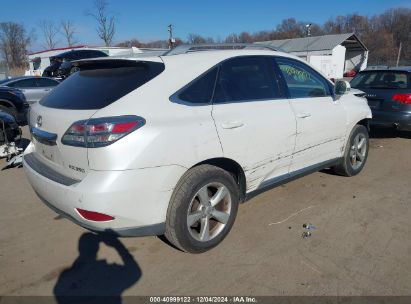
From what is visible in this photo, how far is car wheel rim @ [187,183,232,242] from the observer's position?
10.1 feet

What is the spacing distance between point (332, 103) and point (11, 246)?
388 centimetres

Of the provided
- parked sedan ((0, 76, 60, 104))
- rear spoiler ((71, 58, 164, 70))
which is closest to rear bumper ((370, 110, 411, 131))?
rear spoiler ((71, 58, 164, 70))

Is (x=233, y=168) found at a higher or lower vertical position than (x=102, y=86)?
lower

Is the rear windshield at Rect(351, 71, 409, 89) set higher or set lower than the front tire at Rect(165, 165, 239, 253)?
higher

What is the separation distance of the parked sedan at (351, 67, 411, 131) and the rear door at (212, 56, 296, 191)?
13.5 ft

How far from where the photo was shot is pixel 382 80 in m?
7.39

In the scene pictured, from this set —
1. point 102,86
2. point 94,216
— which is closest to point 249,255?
point 94,216

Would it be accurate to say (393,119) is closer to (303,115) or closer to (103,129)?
(303,115)

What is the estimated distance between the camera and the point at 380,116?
276 inches

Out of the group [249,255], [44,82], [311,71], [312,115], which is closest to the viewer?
[249,255]

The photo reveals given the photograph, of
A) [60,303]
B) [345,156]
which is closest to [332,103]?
[345,156]

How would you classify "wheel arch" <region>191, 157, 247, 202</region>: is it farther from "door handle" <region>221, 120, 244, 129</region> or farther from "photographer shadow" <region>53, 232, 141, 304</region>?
"photographer shadow" <region>53, 232, 141, 304</region>

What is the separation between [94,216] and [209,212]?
1031 millimetres

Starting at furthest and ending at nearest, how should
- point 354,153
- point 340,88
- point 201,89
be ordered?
point 354,153, point 340,88, point 201,89
